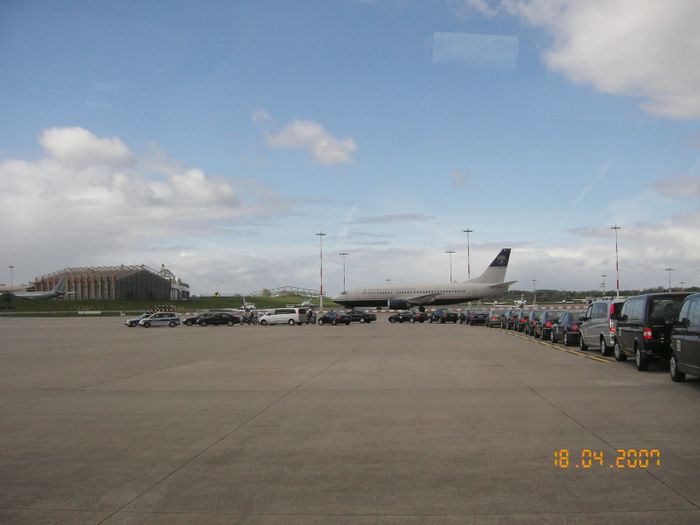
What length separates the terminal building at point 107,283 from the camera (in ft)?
454

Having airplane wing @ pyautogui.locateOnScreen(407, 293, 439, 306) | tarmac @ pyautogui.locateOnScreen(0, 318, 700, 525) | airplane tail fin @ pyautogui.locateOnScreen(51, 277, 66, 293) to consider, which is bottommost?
tarmac @ pyautogui.locateOnScreen(0, 318, 700, 525)

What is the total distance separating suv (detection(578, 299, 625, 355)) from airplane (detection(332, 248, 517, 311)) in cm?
5675

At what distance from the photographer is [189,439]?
29.8 feet

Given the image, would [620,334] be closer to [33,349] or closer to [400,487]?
[400,487]

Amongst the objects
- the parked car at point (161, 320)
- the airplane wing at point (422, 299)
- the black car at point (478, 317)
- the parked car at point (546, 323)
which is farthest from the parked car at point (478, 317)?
the airplane wing at point (422, 299)

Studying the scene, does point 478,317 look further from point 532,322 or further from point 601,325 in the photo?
point 601,325

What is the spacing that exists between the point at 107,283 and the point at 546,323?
121586mm

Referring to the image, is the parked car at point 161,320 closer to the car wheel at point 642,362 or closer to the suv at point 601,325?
the suv at point 601,325

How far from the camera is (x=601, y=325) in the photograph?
22.0 metres

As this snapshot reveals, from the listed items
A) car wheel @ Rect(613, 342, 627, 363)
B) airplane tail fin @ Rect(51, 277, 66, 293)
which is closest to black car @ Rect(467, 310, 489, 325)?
car wheel @ Rect(613, 342, 627, 363)

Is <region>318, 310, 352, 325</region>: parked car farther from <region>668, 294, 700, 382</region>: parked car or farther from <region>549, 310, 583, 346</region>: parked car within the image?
<region>668, 294, 700, 382</region>: parked car

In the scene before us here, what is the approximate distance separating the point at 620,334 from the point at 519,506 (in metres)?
14.1

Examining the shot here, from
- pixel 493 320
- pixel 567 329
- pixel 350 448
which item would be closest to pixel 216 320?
pixel 493 320

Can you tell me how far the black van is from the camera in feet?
53.4
